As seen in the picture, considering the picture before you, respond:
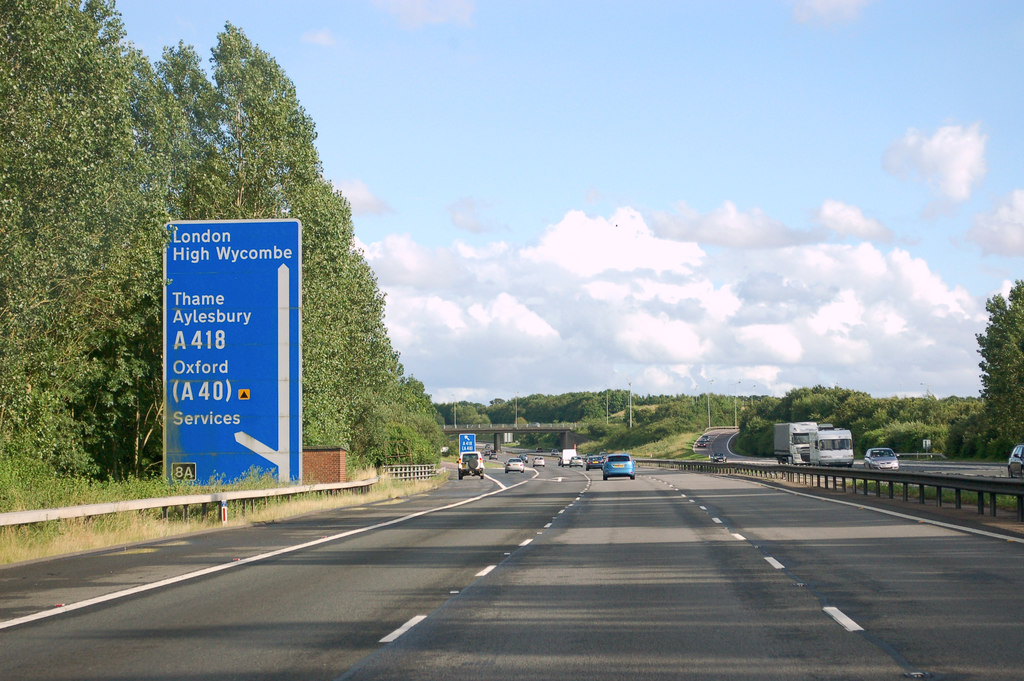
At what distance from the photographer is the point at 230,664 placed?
28.6ft

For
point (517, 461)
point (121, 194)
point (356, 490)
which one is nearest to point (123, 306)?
point (121, 194)

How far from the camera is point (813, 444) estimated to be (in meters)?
73.3

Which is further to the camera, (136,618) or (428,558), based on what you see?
(428,558)

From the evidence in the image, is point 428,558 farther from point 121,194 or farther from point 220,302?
point 121,194

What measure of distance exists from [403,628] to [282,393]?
65.2 ft

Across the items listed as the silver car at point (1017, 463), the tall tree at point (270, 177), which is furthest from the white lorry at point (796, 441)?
the tall tree at point (270, 177)

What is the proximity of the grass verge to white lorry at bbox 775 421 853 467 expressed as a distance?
45979 mm

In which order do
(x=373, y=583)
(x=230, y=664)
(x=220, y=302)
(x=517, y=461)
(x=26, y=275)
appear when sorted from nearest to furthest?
1. (x=230, y=664)
2. (x=373, y=583)
3. (x=26, y=275)
4. (x=220, y=302)
5. (x=517, y=461)

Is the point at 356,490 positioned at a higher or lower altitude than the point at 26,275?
lower

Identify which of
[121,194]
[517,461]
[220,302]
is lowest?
[517,461]

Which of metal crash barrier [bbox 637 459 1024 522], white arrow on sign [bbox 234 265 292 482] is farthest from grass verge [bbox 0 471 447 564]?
metal crash barrier [bbox 637 459 1024 522]

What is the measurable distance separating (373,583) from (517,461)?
3631 inches

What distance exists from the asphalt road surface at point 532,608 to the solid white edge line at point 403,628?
73 mm

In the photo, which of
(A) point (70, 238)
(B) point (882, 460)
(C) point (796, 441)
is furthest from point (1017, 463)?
(A) point (70, 238)
